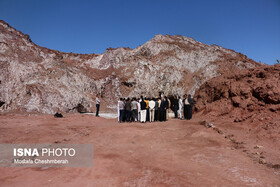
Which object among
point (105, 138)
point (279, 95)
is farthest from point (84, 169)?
point (279, 95)

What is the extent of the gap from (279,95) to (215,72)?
2337cm

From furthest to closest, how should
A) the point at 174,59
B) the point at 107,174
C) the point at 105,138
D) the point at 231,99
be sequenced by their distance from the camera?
1. the point at 174,59
2. the point at 231,99
3. the point at 105,138
4. the point at 107,174

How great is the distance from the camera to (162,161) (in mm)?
5020

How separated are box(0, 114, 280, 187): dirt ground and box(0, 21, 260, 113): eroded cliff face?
14.0 metres

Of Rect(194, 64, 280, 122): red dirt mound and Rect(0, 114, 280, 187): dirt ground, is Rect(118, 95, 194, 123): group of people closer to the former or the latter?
Rect(194, 64, 280, 122): red dirt mound

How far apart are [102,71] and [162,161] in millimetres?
28255

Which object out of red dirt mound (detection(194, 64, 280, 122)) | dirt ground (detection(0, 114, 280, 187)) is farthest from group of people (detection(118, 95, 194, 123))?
dirt ground (detection(0, 114, 280, 187))

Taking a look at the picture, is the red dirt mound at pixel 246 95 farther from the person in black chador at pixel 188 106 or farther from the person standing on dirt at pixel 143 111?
the person standing on dirt at pixel 143 111

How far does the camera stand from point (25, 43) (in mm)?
27734

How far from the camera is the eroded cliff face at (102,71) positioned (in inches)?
807

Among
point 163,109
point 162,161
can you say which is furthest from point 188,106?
point 162,161

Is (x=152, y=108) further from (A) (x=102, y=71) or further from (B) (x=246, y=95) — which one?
(A) (x=102, y=71)

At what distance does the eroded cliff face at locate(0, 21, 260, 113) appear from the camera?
20500 millimetres

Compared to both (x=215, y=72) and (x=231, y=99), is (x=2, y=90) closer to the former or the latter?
(x=231, y=99)
